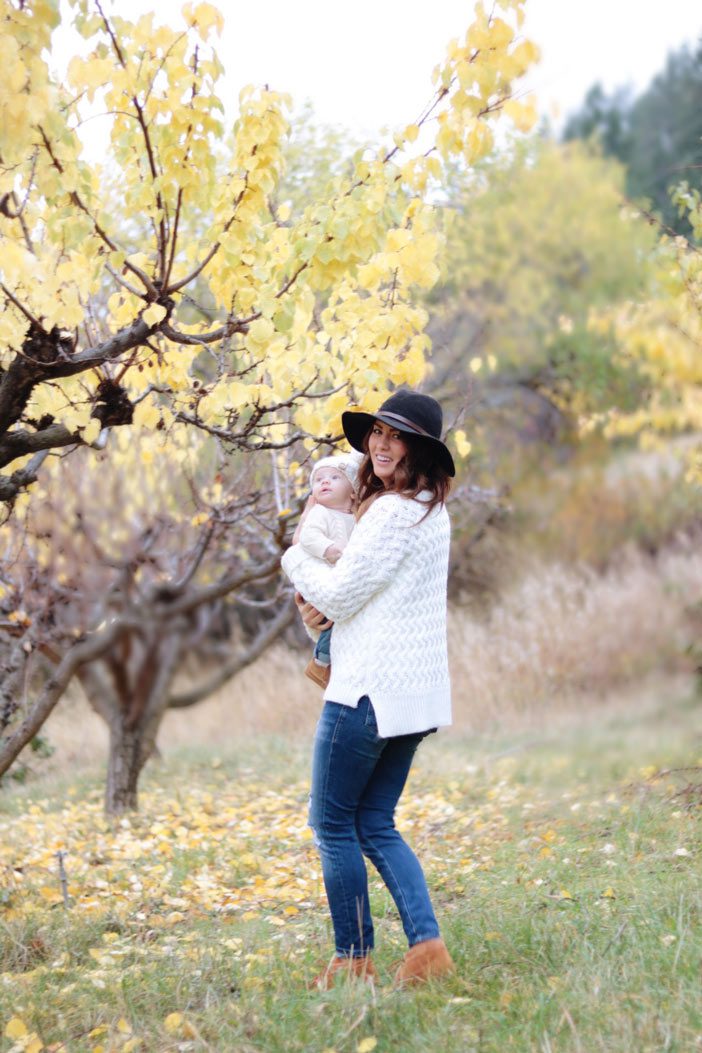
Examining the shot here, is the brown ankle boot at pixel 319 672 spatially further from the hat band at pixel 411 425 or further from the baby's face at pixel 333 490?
the hat band at pixel 411 425

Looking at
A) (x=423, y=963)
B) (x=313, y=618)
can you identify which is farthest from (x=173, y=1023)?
(x=313, y=618)

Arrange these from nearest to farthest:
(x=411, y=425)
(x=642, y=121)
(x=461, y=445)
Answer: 1. (x=411, y=425)
2. (x=461, y=445)
3. (x=642, y=121)

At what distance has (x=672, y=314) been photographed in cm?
755

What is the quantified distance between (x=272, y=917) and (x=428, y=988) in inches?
50.0

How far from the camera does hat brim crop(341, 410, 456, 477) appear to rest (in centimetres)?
310

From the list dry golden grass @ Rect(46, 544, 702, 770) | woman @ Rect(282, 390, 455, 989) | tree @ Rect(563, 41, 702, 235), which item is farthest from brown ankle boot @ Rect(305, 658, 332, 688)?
tree @ Rect(563, 41, 702, 235)

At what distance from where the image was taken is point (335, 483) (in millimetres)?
3281

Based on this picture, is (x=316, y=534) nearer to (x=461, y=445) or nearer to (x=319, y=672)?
(x=319, y=672)

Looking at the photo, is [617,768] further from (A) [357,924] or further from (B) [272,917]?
(A) [357,924]

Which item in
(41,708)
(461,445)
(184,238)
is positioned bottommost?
(41,708)

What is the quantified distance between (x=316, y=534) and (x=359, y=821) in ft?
2.78

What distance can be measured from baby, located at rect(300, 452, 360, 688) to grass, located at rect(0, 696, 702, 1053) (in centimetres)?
92

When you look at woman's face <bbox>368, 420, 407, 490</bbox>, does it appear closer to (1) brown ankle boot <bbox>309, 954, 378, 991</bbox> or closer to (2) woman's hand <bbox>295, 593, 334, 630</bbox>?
(2) woman's hand <bbox>295, 593, 334, 630</bbox>

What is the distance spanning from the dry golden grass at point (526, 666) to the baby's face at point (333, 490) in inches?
270
